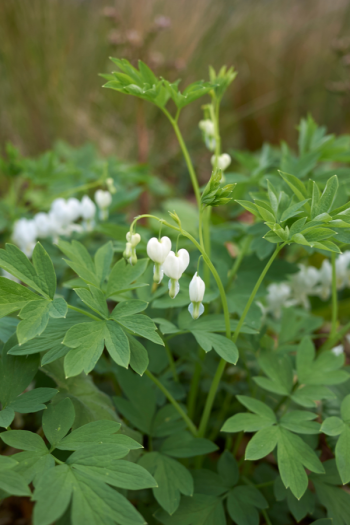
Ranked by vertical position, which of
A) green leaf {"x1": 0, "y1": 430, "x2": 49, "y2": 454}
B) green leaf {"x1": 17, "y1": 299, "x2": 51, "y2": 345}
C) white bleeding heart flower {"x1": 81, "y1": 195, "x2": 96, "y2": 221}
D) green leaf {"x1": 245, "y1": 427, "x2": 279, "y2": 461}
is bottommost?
green leaf {"x1": 245, "y1": 427, "x2": 279, "y2": 461}

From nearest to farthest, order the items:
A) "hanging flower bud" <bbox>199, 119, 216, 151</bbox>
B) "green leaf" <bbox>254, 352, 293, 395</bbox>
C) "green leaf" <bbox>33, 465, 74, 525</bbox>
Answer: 1. "green leaf" <bbox>33, 465, 74, 525</bbox>
2. "green leaf" <bbox>254, 352, 293, 395</bbox>
3. "hanging flower bud" <bbox>199, 119, 216, 151</bbox>

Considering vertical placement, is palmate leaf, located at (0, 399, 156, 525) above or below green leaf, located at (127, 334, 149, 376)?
below

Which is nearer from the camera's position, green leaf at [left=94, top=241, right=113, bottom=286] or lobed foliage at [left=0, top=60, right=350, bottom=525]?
lobed foliage at [left=0, top=60, right=350, bottom=525]

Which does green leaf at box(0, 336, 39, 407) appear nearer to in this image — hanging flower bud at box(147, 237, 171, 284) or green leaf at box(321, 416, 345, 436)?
hanging flower bud at box(147, 237, 171, 284)

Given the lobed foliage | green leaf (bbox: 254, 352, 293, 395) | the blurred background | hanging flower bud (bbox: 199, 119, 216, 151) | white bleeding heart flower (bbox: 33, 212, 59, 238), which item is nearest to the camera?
the lobed foliage

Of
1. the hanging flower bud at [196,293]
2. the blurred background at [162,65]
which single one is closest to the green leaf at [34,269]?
the hanging flower bud at [196,293]

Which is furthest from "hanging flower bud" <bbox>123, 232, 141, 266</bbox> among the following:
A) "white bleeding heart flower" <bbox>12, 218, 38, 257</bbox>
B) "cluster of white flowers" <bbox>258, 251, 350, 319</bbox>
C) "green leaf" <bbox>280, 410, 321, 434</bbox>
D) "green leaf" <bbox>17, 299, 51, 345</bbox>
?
"white bleeding heart flower" <bbox>12, 218, 38, 257</bbox>
